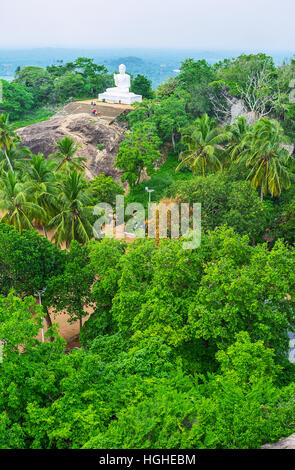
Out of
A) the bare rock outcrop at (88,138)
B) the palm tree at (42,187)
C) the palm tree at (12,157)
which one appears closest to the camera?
the palm tree at (42,187)

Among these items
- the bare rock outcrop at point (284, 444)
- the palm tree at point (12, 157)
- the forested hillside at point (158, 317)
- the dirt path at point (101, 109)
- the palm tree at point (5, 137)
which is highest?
the dirt path at point (101, 109)

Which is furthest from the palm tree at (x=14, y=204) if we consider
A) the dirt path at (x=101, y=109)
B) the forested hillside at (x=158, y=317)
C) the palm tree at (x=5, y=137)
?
the dirt path at (x=101, y=109)

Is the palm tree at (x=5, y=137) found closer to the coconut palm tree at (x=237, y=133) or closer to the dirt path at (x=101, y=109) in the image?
the dirt path at (x=101, y=109)

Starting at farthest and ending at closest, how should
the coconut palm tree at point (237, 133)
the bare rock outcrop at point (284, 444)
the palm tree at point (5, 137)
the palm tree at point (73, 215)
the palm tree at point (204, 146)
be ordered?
the palm tree at point (5, 137)
the coconut palm tree at point (237, 133)
the palm tree at point (204, 146)
the palm tree at point (73, 215)
the bare rock outcrop at point (284, 444)

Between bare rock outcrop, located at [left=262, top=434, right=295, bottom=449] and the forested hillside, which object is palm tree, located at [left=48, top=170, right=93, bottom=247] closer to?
the forested hillside

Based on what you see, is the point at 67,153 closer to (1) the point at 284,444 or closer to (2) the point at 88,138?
(2) the point at 88,138

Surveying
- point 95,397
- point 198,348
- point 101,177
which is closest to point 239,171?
point 101,177
